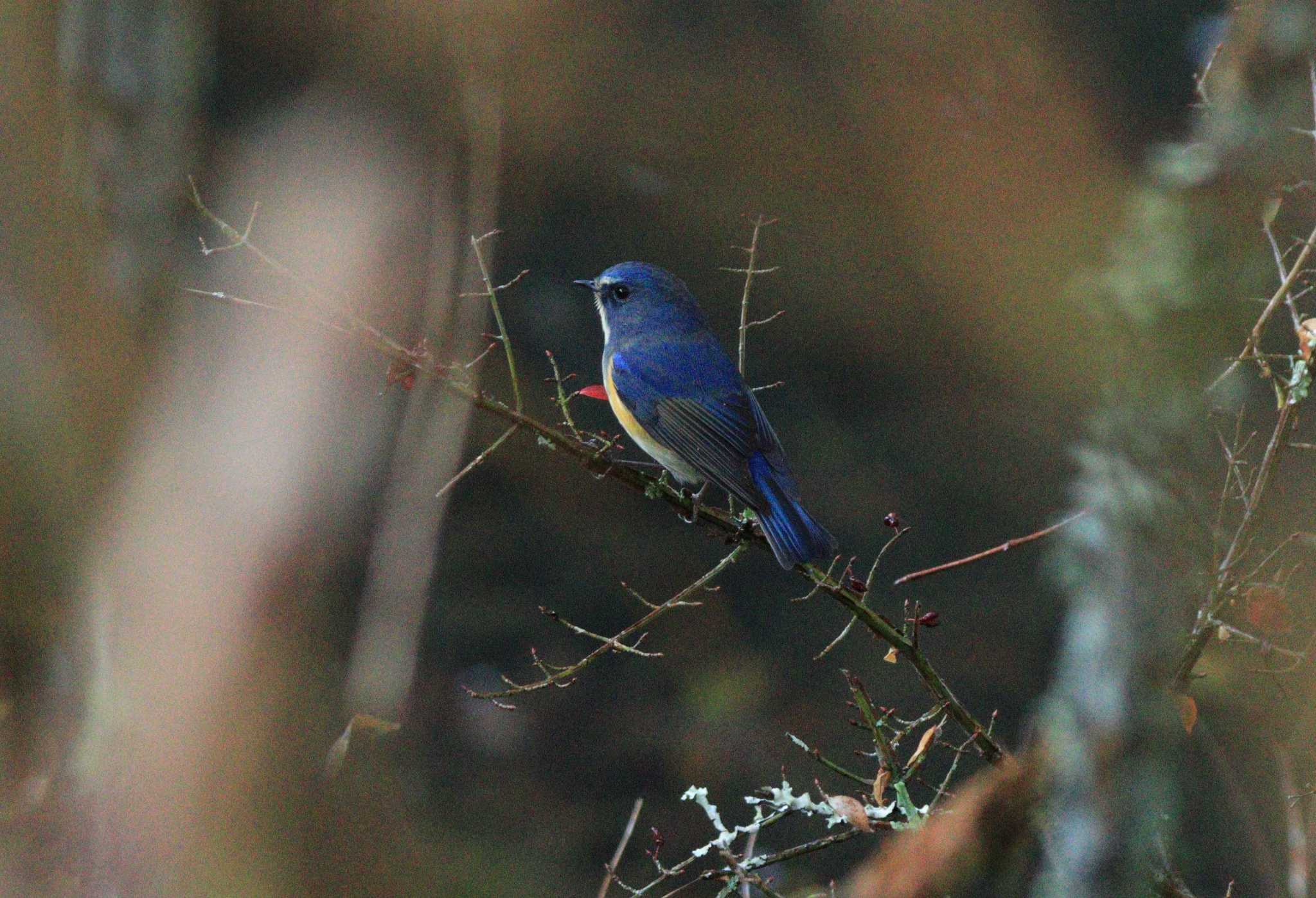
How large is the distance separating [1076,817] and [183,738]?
51.8 inches

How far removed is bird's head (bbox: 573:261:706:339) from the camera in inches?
131

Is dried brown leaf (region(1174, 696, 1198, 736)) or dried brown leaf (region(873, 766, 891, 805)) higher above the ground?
dried brown leaf (region(1174, 696, 1198, 736))

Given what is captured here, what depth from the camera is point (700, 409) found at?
3.10 metres

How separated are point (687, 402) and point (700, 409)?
0.04m

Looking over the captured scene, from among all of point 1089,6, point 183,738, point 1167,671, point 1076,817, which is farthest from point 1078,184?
point 183,738

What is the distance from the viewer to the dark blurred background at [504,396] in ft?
6.63

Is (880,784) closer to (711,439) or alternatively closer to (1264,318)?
(1264,318)

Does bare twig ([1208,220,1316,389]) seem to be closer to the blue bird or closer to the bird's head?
the blue bird

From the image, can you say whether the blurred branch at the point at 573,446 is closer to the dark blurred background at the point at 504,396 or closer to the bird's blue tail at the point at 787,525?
the bird's blue tail at the point at 787,525

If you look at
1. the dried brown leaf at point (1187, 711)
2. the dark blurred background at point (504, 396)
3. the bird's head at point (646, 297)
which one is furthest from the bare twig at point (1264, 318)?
the bird's head at point (646, 297)

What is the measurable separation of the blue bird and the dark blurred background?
346 millimetres

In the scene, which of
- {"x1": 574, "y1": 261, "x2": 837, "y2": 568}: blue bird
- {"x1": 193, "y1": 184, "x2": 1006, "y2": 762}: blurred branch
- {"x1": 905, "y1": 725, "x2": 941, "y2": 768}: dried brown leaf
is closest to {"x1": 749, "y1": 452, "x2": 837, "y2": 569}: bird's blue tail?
{"x1": 574, "y1": 261, "x2": 837, "y2": 568}: blue bird

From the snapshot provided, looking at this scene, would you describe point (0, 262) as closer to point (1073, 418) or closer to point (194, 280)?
point (194, 280)

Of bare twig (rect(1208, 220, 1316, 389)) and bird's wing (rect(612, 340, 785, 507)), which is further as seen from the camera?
bird's wing (rect(612, 340, 785, 507))
